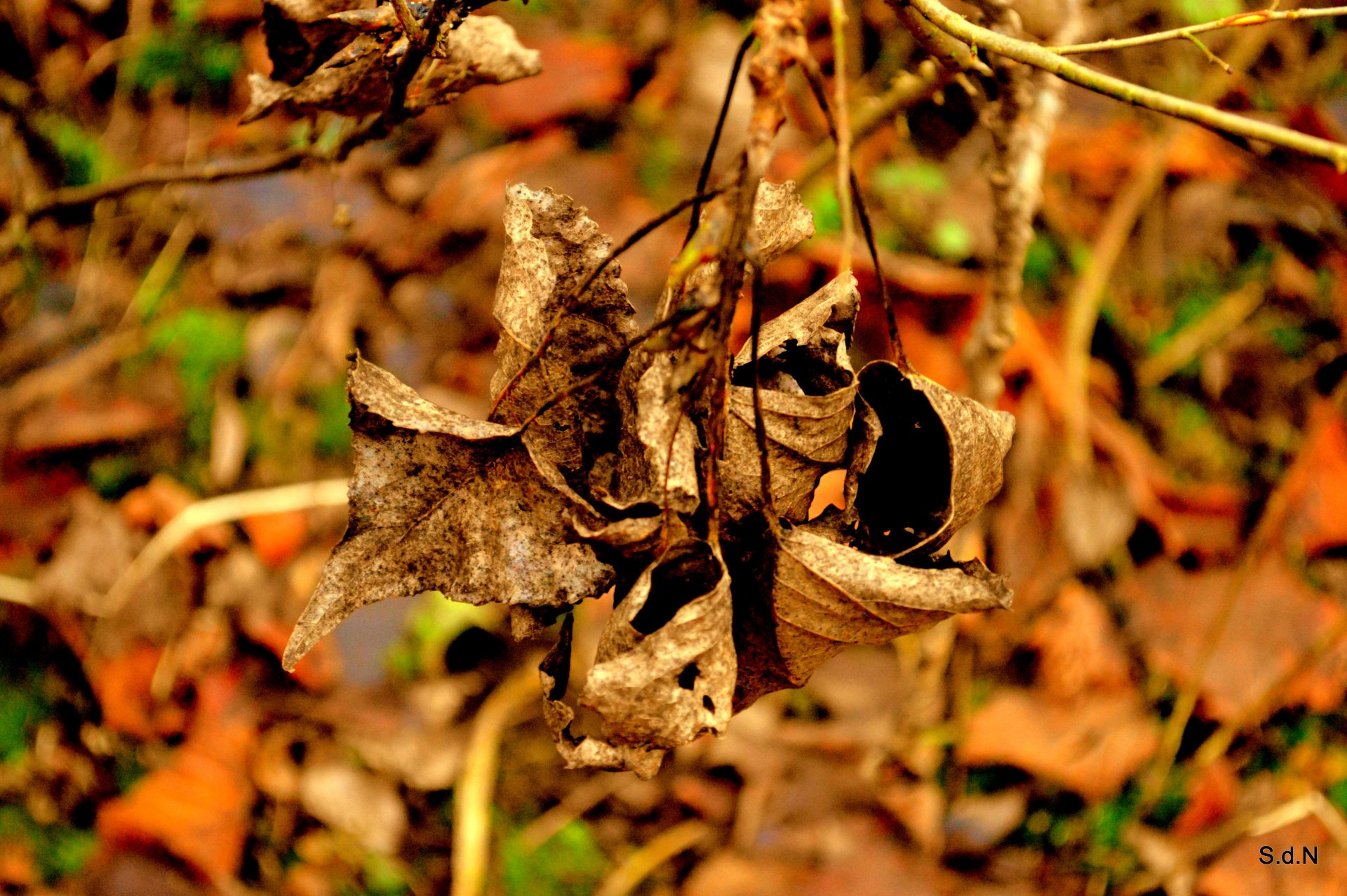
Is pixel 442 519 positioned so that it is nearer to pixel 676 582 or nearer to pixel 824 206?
pixel 676 582

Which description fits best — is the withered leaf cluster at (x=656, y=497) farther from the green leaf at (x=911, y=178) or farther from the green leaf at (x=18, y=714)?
the green leaf at (x=18, y=714)

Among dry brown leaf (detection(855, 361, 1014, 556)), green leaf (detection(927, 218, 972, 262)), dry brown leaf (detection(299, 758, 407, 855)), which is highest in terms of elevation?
dry brown leaf (detection(855, 361, 1014, 556))

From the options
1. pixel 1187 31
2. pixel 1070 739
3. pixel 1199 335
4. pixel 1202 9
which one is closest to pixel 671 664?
pixel 1187 31

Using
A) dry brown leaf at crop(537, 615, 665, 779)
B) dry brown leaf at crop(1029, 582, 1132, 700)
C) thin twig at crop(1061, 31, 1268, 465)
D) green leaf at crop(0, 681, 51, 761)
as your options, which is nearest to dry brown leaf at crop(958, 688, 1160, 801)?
dry brown leaf at crop(1029, 582, 1132, 700)

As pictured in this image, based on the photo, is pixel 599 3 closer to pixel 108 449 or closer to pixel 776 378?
pixel 108 449

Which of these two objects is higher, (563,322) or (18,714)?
(563,322)

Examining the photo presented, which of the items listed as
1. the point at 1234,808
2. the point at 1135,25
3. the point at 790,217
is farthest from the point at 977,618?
the point at 1135,25

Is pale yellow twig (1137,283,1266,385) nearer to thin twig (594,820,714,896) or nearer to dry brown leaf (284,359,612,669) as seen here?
thin twig (594,820,714,896)
